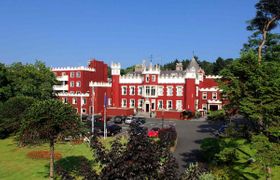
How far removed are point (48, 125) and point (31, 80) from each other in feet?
112

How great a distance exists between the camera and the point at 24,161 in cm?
2616

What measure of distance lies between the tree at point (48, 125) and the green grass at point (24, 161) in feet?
10.3

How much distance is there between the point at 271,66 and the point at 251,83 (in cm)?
168

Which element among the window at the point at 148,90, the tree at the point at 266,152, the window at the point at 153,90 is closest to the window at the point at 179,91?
the window at the point at 153,90

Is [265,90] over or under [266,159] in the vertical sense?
over

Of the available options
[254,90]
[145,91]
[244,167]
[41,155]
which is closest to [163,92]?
[145,91]

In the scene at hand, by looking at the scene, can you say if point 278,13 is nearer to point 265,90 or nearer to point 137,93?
point 265,90

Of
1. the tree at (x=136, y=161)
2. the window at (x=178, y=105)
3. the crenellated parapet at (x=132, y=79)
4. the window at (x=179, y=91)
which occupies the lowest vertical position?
the tree at (x=136, y=161)

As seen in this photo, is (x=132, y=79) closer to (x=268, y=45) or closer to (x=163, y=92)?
(x=163, y=92)

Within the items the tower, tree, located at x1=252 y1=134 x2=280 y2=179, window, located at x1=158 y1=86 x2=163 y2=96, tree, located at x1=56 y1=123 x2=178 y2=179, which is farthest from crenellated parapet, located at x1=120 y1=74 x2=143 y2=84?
tree, located at x1=56 y1=123 x2=178 y2=179

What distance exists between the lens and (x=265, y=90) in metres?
17.9

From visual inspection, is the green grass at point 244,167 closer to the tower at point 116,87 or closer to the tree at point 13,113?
the tree at point 13,113

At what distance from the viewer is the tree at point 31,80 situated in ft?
160

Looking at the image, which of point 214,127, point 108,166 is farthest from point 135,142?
point 214,127
